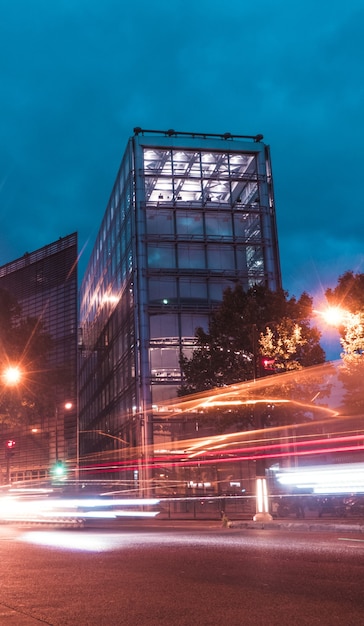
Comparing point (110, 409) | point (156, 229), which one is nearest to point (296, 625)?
point (156, 229)

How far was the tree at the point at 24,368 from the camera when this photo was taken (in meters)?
37.5

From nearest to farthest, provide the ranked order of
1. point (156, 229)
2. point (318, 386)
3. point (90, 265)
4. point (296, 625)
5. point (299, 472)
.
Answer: point (296, 625)
point (299, 472)
point (318, 386)
point (156, 229)
point (90, 265)

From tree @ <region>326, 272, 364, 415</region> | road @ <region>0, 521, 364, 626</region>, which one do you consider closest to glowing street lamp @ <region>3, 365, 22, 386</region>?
tree @ <region>326, 272, 364, 415</region>

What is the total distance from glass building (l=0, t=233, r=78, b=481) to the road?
183 ft

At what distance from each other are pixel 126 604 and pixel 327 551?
16.7ft

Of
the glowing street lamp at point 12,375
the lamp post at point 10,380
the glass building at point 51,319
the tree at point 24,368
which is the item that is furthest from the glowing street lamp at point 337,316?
the glass building at point 51,319

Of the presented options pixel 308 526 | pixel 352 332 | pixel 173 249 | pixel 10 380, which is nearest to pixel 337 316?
pixel 352 332

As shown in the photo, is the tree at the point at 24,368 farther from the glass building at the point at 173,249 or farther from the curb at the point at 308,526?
the curb at the point at 308,526

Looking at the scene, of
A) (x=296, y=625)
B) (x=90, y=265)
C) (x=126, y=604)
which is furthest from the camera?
(x=90, y=265)

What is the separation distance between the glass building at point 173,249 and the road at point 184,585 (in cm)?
3365

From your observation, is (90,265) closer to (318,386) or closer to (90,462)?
(90,462)

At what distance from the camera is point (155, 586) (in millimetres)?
7160

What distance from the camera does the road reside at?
557 centimetres

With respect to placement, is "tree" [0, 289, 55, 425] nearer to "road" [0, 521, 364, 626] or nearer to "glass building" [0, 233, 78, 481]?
"glass building" [0, 233, 78, 481]
